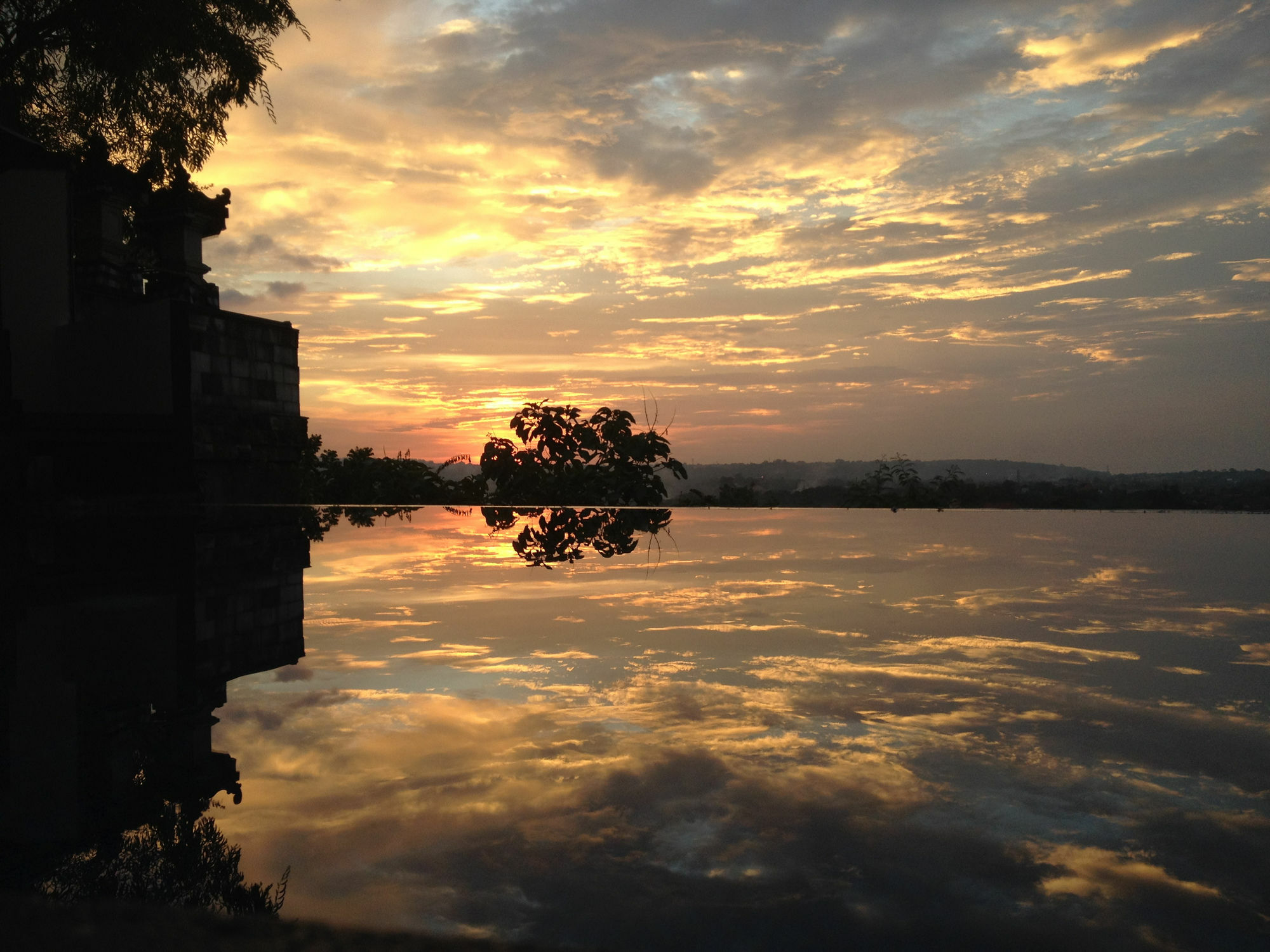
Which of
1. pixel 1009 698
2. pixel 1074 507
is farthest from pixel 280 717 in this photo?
pixel 1074 507

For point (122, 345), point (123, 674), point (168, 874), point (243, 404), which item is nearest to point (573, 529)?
point (243, 404)

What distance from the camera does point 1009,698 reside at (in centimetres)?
252

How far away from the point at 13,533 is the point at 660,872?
748 centimetres

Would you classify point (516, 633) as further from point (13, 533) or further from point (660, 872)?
point (13, 533)

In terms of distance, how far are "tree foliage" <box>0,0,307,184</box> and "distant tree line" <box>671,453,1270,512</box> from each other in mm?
10814

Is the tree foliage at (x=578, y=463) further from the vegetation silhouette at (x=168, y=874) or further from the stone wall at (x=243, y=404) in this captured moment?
the vegetation silhouette at (x=168, y=874)

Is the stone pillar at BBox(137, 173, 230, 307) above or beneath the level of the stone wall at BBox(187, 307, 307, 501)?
above

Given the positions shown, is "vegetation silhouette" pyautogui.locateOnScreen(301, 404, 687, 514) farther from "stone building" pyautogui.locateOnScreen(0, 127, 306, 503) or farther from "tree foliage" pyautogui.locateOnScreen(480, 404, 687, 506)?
"stone building" pyautogui.locateOnScreen(0, 127, 306, 503)

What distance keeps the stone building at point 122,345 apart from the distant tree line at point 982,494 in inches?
364

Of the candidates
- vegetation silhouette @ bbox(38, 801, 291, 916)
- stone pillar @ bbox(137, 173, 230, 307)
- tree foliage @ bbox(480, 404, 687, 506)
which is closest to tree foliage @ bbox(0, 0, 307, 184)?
stone pillar @ bbox(137, 173, 230, 307)

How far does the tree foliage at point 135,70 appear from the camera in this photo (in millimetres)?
10859

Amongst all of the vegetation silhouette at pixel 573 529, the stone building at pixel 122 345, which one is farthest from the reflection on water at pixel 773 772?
the stone building at pixel 122 345

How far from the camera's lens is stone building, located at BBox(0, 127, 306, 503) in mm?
9203

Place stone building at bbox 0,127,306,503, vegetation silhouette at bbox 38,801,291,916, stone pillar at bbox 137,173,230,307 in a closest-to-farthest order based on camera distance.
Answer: vegetation silhouette at bbox 38,801,291,916 < stone building at bbox 0,127,306,503 < stone pillar at bbox 137,173,230,307
